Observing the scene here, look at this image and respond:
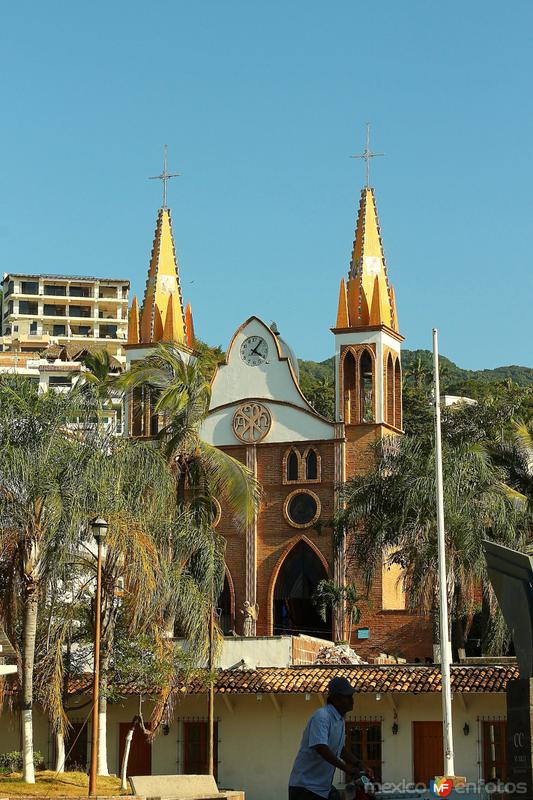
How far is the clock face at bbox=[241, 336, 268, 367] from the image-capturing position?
163ft

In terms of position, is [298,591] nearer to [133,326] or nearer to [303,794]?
[133,326]

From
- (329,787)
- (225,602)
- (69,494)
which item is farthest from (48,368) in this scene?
(329,787)

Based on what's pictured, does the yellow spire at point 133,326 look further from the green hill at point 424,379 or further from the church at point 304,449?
the green hill at point 424,379

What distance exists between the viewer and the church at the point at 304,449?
4678cm

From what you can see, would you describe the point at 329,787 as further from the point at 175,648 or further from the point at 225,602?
the point at 225,602

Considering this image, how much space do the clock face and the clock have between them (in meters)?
1.53

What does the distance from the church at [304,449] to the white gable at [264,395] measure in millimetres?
34

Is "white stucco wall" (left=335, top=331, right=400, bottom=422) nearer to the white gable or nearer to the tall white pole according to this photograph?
the white gable

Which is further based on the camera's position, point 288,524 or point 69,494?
A: point 288,524

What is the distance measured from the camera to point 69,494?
28.8 meters

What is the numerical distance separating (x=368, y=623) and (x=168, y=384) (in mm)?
13826

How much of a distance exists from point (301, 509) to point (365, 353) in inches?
225

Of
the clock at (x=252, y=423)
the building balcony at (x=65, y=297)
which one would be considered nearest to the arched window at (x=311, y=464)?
the clock at (x=252, y=423)

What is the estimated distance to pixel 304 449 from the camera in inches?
1900
